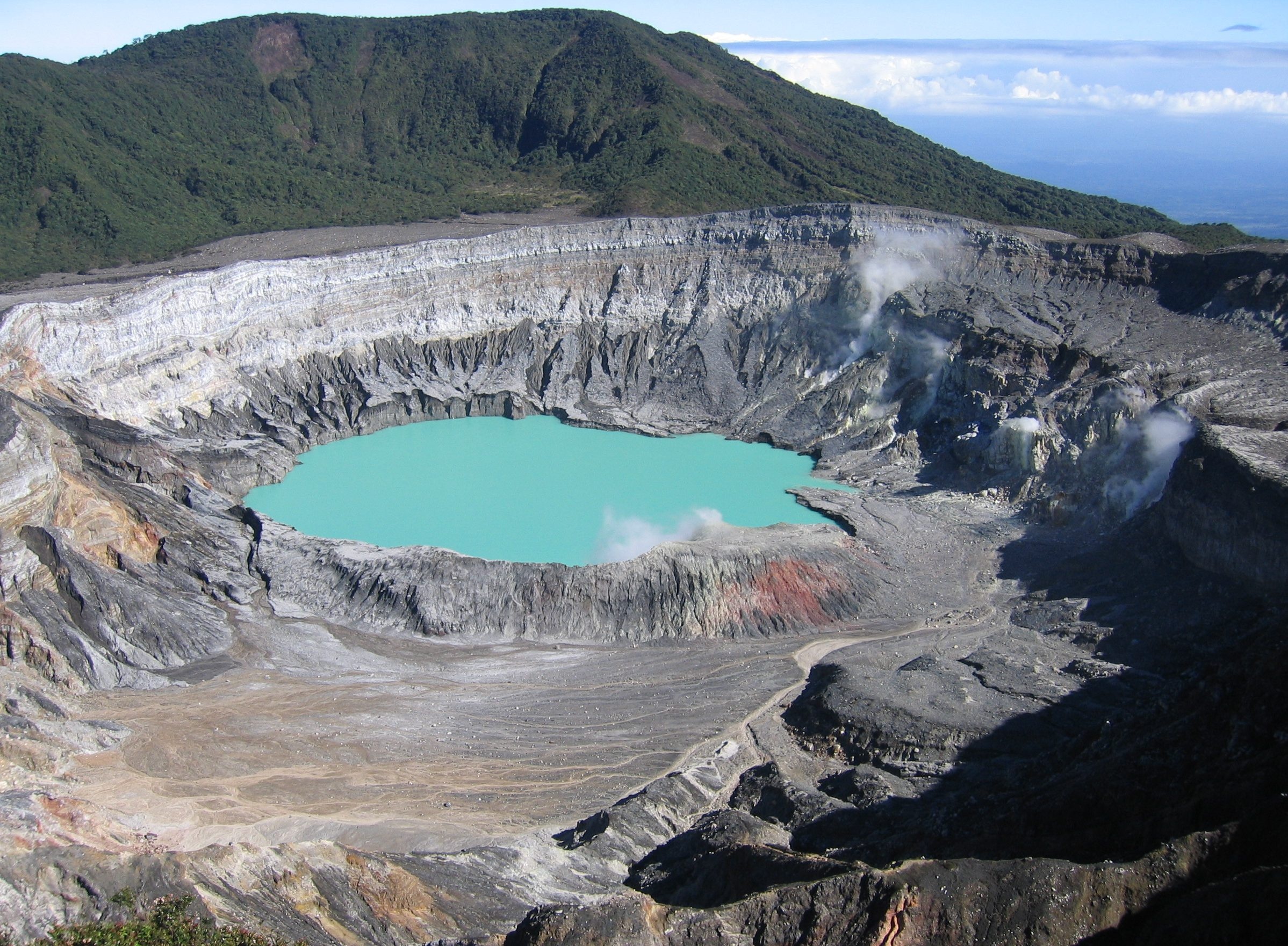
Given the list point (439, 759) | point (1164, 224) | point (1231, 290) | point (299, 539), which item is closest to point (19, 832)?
point (439, 759)

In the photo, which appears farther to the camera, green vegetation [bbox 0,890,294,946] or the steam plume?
the steam plume

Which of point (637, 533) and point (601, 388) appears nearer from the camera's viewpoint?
point (637, 533)

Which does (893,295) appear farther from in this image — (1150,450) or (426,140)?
(426,140)

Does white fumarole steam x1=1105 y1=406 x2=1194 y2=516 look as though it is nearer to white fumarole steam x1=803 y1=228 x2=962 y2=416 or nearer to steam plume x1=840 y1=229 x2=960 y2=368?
white fumarole steam x1=803 y1=228 x2=962 y2=416

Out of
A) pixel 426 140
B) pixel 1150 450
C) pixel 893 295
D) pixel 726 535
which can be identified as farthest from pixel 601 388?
pixel 426 140

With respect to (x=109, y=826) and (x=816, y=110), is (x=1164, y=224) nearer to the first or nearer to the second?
(x=816, y=110)

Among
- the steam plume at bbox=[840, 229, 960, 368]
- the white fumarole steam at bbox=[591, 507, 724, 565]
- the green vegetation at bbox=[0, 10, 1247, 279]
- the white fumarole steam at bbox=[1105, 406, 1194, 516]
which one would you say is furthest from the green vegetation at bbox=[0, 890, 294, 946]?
the green vegetation at bbox=[0, 10, 1247, 279]

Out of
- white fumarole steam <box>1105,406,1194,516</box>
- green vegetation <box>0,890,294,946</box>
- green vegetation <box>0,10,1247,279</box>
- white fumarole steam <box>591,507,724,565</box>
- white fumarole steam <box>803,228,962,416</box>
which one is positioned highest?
green vegetation <box>0,10,1247,279</box>
